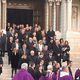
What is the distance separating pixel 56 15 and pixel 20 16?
2.40 meters

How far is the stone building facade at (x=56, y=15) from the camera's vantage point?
31641mm

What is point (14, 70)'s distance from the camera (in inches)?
946

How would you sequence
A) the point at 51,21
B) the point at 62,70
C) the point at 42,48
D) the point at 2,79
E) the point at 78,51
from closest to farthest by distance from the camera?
the point at 62,70, the point at 2,79, the point at 42,48, the point at 78,51, the point at 51,21

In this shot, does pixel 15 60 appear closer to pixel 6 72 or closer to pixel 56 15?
pixel 6 72

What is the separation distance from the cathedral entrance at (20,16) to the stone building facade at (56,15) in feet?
0.70

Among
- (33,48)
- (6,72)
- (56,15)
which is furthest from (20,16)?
(6,72)

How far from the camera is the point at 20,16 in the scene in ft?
111

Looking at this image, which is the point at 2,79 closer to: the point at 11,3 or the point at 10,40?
the point at 10,40

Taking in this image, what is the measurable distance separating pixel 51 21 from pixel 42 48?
8.25 metres

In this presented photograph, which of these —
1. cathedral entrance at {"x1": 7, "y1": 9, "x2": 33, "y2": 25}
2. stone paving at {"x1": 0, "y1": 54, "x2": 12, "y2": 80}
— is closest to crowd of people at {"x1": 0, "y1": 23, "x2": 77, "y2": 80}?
stone paving at {"x1": 0, "y1": 54, "x2": 12, "y2": 80}

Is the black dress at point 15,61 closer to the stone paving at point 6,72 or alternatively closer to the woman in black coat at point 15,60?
the woman in black coat at point 15,60

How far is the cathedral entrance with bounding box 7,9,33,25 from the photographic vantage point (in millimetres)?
33469

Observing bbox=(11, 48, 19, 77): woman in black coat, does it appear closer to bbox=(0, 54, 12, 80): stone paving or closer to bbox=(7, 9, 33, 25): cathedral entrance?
bbox=(0, 54, 12, 80): stone paving

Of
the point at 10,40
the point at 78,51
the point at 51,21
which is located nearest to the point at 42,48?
the point at 10,40
